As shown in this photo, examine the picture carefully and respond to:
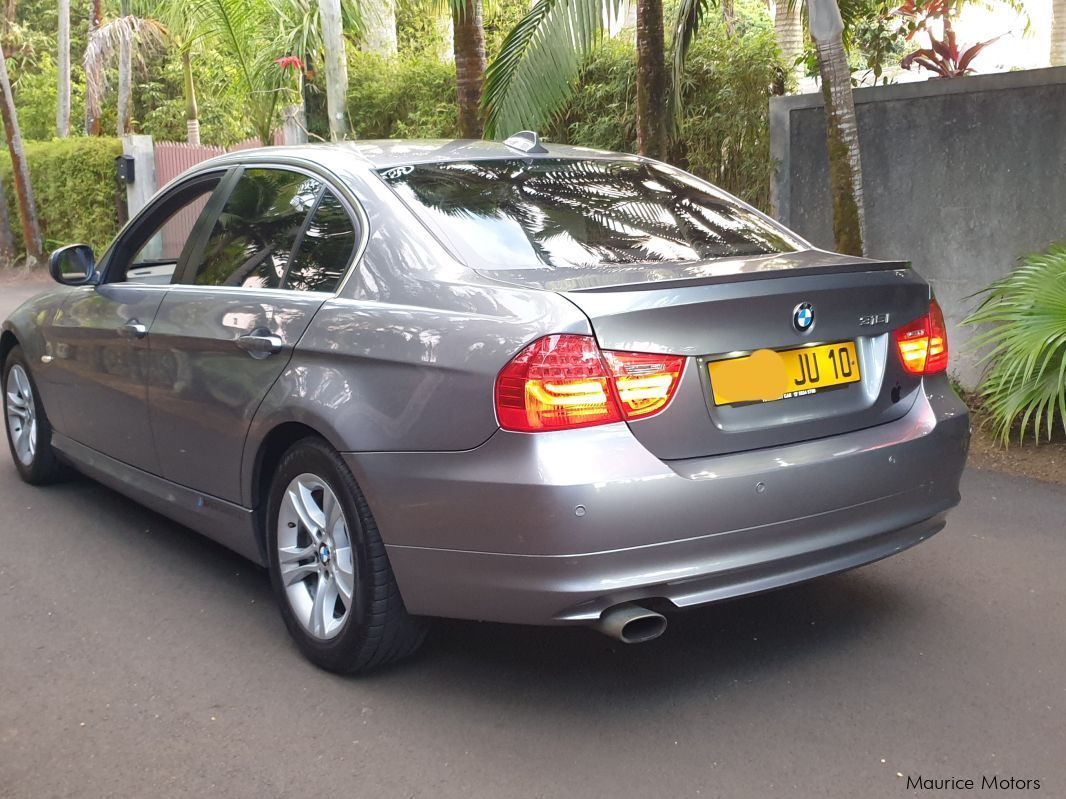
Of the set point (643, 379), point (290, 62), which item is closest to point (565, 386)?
point (643, 379)

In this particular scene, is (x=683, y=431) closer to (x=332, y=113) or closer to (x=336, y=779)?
(x=336, y=779)

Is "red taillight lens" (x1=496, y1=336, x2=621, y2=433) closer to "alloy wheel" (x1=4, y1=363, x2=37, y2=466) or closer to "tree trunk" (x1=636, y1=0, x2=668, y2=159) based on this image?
"alloy wheel" (x1=4, y1=363, x2=37, y2=466)

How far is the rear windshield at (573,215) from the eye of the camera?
377 centimetres

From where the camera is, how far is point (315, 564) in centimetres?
390

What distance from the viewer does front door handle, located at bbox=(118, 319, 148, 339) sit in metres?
4.81

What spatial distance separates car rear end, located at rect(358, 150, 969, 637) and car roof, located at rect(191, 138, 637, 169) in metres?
0.43

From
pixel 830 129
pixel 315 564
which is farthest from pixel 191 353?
pixel 830 129

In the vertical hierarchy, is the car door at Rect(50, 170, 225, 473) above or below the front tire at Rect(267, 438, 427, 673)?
above

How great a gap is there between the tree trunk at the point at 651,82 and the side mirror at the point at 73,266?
4.88 metres

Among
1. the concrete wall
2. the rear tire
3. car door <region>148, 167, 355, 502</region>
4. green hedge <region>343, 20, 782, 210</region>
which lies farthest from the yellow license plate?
green hedge <region>343, 20, 782, 210</region>

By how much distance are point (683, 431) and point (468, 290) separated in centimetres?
72

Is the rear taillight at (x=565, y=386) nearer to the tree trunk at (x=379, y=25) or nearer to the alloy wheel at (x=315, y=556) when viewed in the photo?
the alloy wheel at (x=315, y=556)

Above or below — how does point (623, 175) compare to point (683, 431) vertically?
above

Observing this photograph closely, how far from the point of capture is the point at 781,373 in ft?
11.3
